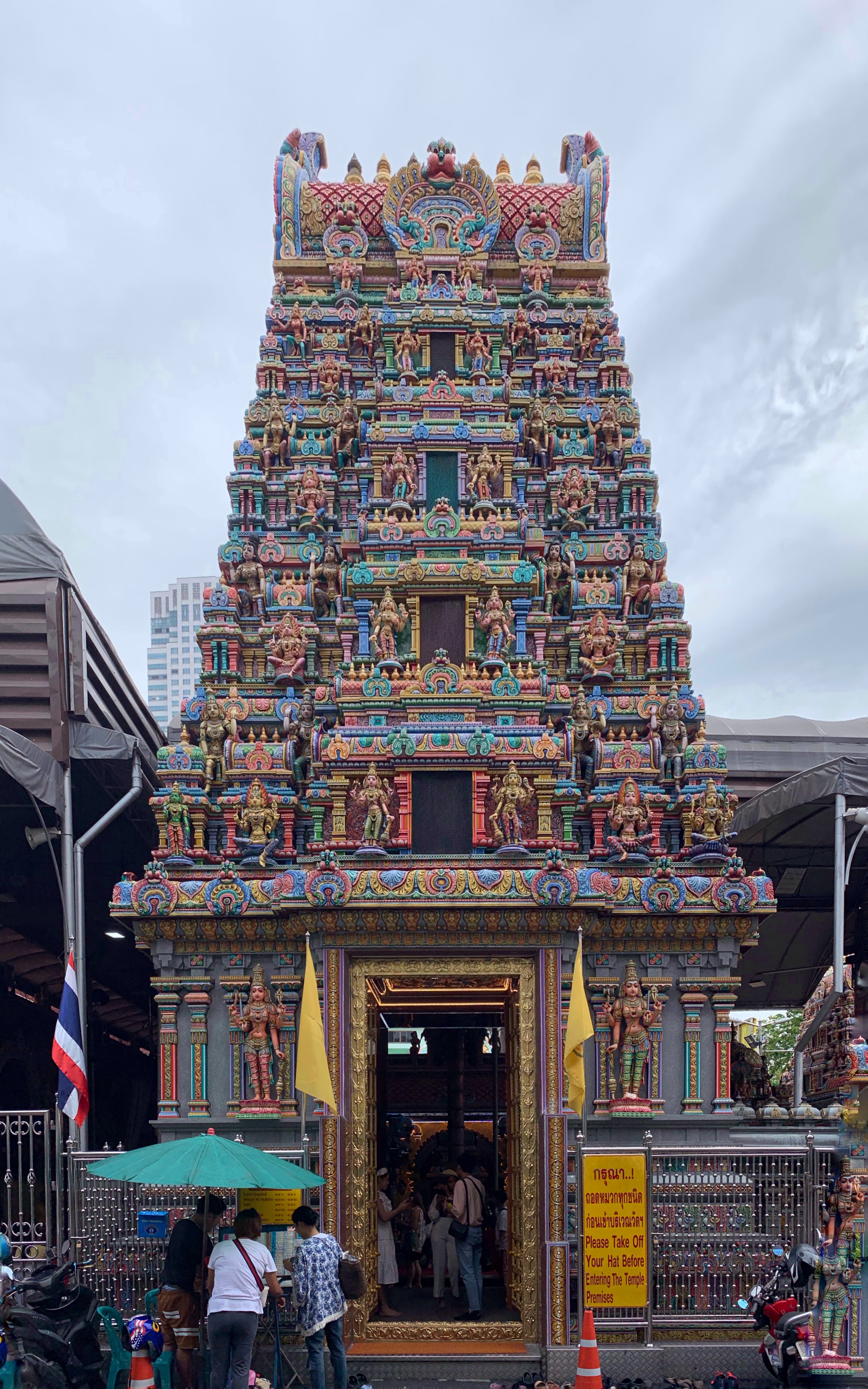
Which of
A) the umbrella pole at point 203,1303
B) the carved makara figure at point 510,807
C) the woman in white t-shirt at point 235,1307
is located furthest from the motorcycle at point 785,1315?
the carved makara figure at point 510,807

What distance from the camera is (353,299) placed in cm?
2422

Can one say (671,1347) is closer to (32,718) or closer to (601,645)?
(601,645)

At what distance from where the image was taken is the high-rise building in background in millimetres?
189125

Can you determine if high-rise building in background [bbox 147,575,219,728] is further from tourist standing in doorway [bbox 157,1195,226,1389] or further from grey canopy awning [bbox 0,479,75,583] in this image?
tourist standing in doorway [bbox 157,1195,226,1389]

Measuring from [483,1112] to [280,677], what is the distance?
1272cm

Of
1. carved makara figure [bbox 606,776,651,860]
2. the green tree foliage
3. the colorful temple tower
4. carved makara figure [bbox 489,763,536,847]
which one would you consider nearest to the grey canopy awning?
the colorful temple tower

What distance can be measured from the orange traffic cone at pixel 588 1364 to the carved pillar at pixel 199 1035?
742 cm

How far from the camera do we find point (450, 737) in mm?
19109

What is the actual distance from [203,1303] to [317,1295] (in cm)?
119

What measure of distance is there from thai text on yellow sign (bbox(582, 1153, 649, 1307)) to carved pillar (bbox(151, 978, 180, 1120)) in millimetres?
6628

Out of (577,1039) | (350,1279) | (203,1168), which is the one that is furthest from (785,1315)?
(203,1168)

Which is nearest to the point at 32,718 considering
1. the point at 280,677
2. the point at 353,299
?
the point at 280,677

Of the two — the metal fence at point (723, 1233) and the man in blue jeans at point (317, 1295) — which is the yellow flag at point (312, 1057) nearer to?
the man in blue jeans at point (317, 1295)

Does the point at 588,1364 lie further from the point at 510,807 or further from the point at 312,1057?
the point at 510,807
